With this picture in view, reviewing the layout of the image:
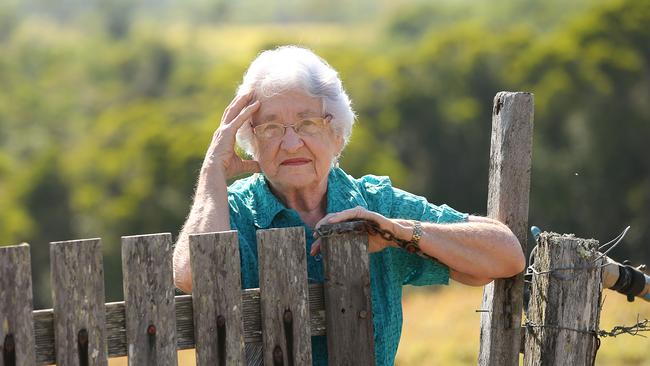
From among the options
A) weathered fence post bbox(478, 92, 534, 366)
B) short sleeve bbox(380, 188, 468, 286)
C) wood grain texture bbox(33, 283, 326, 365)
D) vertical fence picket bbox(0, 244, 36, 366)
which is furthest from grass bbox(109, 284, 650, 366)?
vertical fence picket bbox(0, 244, 36, 366)

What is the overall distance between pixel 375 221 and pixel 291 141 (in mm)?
461

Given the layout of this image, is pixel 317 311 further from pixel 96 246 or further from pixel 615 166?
pixel 615 166

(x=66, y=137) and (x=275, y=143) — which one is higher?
(x=66, y=137)

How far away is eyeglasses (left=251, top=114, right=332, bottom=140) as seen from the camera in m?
4.15

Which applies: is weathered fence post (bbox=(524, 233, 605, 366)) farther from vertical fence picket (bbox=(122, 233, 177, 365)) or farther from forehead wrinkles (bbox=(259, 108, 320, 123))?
vertical fence picket (bbox=(122, 233, 177, 365))

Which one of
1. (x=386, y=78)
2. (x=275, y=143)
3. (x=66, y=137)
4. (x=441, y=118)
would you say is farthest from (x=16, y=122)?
(x=275, y=143)

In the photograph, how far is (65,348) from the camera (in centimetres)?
341

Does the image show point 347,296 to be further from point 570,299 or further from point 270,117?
point 570,299

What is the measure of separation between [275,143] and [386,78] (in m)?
65.7

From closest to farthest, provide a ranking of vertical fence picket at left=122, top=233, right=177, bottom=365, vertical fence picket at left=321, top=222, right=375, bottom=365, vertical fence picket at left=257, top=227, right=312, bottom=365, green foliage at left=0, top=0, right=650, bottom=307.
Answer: vertical fence picket at left=122, top=233, right=177, bottom=365
vertical fence picket at left=257, top=227, right=312, bottom=365
vertical fence picket at left=321, top=222, right=375, bottom=365
green foliage at left=0, top=0, right=650, bottom=307

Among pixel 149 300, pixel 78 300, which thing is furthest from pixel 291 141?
pixel 78 300

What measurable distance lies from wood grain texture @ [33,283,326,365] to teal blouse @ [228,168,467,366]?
0.25m

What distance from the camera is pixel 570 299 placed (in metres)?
4.20

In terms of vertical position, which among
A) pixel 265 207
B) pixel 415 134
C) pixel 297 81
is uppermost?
pixel 415 134
